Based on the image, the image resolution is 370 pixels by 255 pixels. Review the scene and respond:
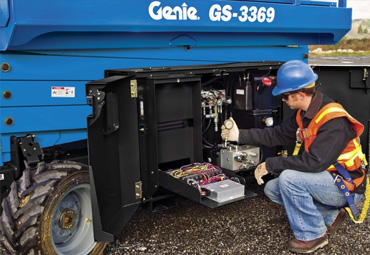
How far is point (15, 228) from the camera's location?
116 inches

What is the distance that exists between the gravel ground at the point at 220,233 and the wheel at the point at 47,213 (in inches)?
14.6

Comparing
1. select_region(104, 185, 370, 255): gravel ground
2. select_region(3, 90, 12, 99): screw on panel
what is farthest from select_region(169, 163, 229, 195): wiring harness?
select_region(3, 90, 12, 99): screw on panel

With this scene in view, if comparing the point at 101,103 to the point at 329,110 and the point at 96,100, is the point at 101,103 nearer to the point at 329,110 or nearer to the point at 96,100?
the point at 96,100

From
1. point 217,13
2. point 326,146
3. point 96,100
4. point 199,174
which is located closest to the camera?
point 96,100

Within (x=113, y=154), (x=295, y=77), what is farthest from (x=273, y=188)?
(x=113, y=154)

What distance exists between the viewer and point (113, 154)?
10.5 ft

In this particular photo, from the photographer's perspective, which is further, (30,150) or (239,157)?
(239,157)

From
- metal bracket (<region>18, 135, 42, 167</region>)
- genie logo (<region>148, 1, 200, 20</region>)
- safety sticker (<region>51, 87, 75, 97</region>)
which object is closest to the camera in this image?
metal bracket (<region>18, 135, 42, 167</region>)

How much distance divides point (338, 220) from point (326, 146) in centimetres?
95

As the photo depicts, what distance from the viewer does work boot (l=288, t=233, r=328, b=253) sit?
3.38 m

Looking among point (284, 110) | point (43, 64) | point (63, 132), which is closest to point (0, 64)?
point (43, 64)

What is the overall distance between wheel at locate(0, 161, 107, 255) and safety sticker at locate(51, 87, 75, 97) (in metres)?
0.50

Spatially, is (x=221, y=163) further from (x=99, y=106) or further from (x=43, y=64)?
(x=43, y=64)

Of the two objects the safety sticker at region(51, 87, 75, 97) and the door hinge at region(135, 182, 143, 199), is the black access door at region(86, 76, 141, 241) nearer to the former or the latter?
the door hinge at region(135, 182, 143, 199)
